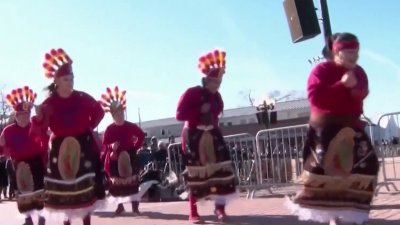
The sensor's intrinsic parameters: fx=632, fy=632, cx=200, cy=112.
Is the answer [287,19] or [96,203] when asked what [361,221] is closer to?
[96,203]

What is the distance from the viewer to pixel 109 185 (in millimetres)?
9664

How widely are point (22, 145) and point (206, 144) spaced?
2230mm

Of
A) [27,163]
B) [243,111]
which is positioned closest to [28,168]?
[27,163]

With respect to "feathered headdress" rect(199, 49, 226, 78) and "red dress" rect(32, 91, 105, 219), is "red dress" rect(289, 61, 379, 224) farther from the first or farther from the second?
"feathered headdress" rect(199, 49, 226, 78)

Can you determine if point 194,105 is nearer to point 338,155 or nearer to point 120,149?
point 120,149

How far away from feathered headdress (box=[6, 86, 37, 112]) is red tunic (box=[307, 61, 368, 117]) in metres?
4.13

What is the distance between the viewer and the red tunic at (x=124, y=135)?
9531mm

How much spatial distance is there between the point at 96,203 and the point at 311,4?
3.42 meters

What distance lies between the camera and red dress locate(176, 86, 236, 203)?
7.37 meters

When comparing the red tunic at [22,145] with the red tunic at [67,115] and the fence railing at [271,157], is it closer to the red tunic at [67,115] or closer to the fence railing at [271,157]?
the red tunic at [67,115]

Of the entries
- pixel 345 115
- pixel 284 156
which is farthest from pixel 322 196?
pixel 284 156

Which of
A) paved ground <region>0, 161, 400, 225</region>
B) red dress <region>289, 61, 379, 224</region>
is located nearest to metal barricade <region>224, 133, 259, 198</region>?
paved ground <region>0, 161, 400, 225</region>

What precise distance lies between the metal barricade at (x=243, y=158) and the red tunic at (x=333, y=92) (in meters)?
6.06

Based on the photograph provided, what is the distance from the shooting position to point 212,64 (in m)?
7.54
